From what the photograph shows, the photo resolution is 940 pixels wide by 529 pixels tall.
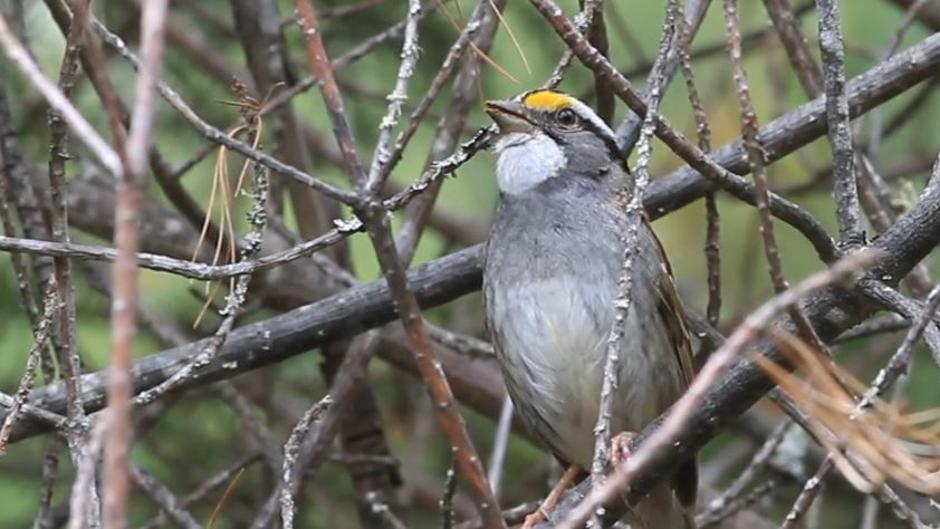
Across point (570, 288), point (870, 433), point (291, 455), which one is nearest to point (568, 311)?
point (570, 288)

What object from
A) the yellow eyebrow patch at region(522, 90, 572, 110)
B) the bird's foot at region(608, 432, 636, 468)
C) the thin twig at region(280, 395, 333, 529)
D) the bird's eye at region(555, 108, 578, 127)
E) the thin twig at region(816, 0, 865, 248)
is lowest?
the thin twig at region(280, 395, 333, 529)

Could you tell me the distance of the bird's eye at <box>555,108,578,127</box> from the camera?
3.81 metres

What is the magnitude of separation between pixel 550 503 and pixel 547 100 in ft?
3.01

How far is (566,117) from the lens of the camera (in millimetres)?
3826

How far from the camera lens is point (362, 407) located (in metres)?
4.71

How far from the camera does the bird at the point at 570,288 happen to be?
3619 mm

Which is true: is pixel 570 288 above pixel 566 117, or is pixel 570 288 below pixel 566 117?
below

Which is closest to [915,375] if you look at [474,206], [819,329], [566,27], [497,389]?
[497,389]

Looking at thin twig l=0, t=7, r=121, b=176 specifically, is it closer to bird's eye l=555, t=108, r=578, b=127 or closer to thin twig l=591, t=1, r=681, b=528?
thin twig l=591, t=1, r=681, b=528

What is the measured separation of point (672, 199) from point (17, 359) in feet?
6.68

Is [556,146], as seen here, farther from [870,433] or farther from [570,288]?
[870,433]

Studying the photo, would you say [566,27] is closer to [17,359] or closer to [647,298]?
[647,298]

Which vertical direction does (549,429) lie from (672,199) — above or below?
below

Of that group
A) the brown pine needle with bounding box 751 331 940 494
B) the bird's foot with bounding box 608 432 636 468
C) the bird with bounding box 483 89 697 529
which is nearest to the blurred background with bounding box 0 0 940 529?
the bird with bounding box 483 89 697 529
